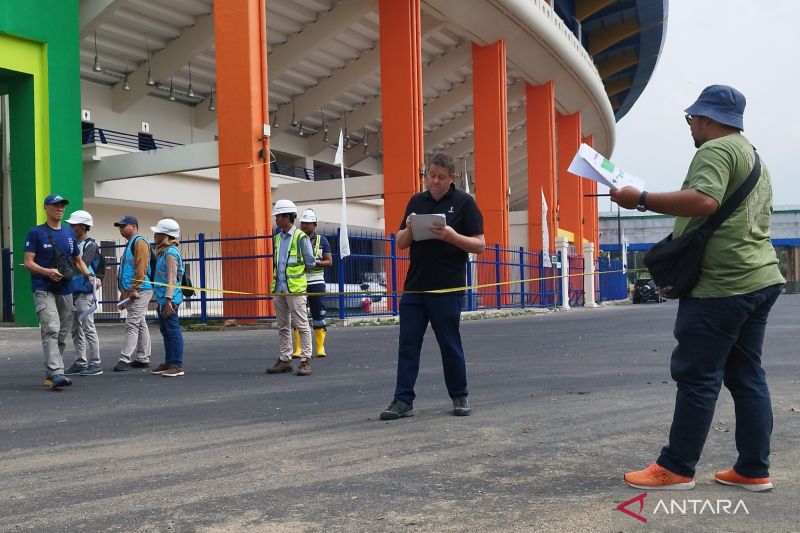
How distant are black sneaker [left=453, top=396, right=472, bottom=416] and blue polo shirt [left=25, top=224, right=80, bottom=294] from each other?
4182mm

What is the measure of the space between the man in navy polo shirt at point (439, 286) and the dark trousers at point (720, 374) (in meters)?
2.13

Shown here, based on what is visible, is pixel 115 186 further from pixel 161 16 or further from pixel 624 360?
pixel 624 360

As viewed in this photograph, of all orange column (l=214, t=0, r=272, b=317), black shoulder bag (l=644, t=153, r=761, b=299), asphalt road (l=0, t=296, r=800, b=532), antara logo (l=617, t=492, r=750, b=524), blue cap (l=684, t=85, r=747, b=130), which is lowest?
antara logo (l=617, t=492, r=750, b=524)

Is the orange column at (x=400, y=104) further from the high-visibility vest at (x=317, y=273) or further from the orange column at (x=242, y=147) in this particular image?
the high-visibility vest at (x=317, y=273)

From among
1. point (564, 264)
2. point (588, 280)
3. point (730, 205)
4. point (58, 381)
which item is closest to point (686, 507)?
point (730, 205)

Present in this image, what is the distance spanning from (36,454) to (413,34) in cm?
1992

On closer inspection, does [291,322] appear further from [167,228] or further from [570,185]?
[570,185]

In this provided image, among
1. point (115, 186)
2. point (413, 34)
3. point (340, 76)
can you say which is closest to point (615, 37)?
point (340, 76)

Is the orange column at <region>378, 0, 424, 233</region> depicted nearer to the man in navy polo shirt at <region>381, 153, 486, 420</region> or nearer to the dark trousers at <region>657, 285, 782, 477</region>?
the man in navy polo shirt at <region>381, 153, 486, 420</region>

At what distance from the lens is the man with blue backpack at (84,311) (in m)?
8.48

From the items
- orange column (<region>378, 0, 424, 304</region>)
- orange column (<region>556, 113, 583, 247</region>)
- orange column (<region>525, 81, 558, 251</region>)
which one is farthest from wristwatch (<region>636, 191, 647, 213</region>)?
orange column (<region>556, 113, 583, 247</region>)

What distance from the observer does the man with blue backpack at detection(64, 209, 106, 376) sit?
334 inches

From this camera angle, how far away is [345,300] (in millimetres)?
18109

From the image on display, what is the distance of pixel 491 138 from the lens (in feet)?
93.1
